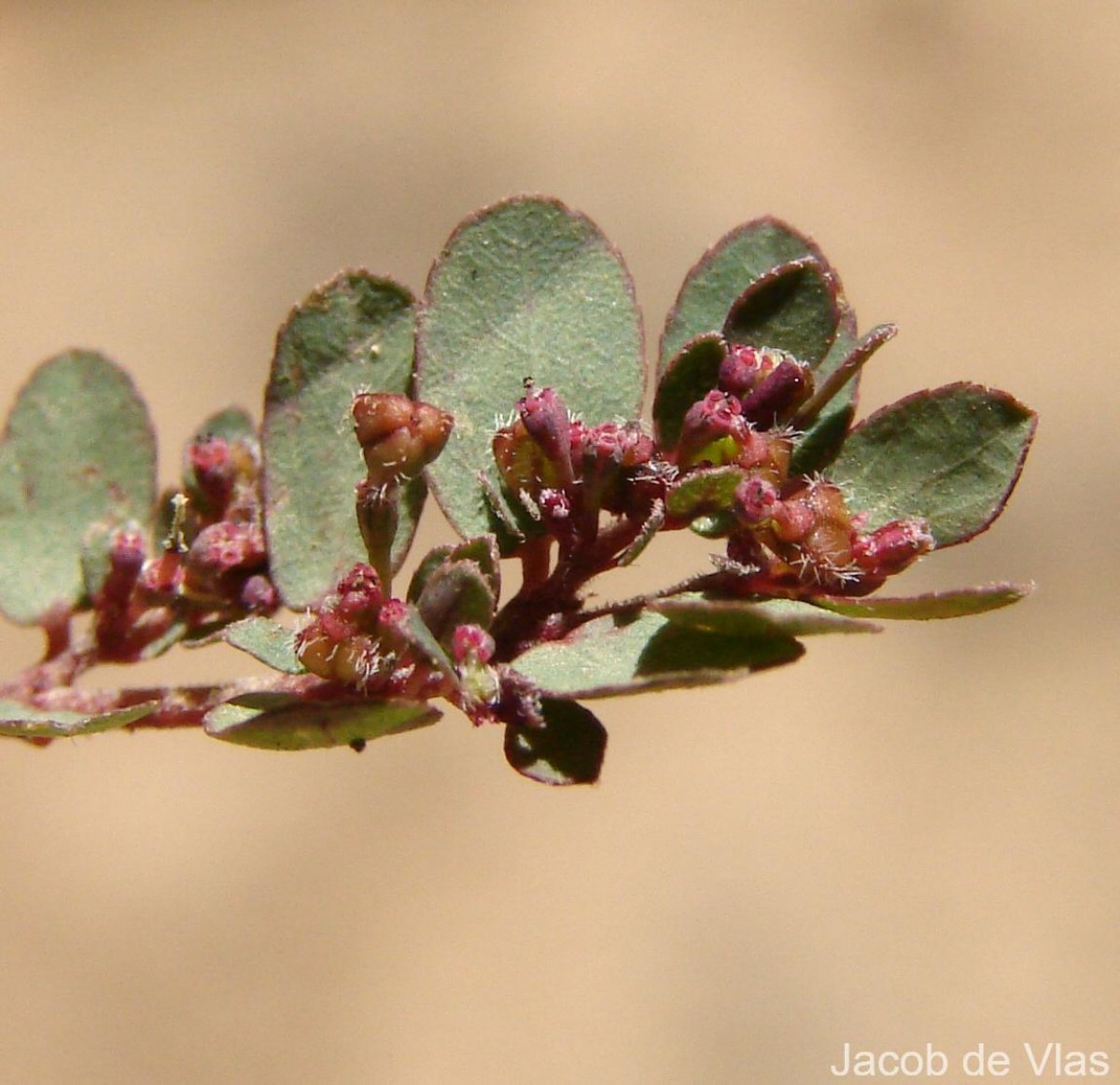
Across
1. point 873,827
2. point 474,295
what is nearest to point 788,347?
point 474,295

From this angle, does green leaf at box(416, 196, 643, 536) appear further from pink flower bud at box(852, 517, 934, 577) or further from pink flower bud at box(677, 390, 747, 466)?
pink flower bud at box(852, 517, 934, 577)

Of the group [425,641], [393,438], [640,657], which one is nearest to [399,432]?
[393,438]

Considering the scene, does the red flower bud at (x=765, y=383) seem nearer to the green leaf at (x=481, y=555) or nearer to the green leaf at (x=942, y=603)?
the green leaf at (x=942, y=603)

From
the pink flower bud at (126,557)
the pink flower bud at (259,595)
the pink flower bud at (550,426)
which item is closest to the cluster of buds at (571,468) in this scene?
the pink flower bud at (550,426)

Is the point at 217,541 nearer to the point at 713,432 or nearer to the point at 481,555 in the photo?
the point at 481,555

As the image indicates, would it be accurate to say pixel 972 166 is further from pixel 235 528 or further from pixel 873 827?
pixel 235 528

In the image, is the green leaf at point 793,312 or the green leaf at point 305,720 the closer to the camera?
the green leaf at point 305,720

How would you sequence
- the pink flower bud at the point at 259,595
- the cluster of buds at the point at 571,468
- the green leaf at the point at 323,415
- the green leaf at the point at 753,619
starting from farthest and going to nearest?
the pink flower bud at the point at 259,595, the green leaf at the point at 323,415, the cluster of buds at the point at 571,468, the green leaf at the point at 753,619
